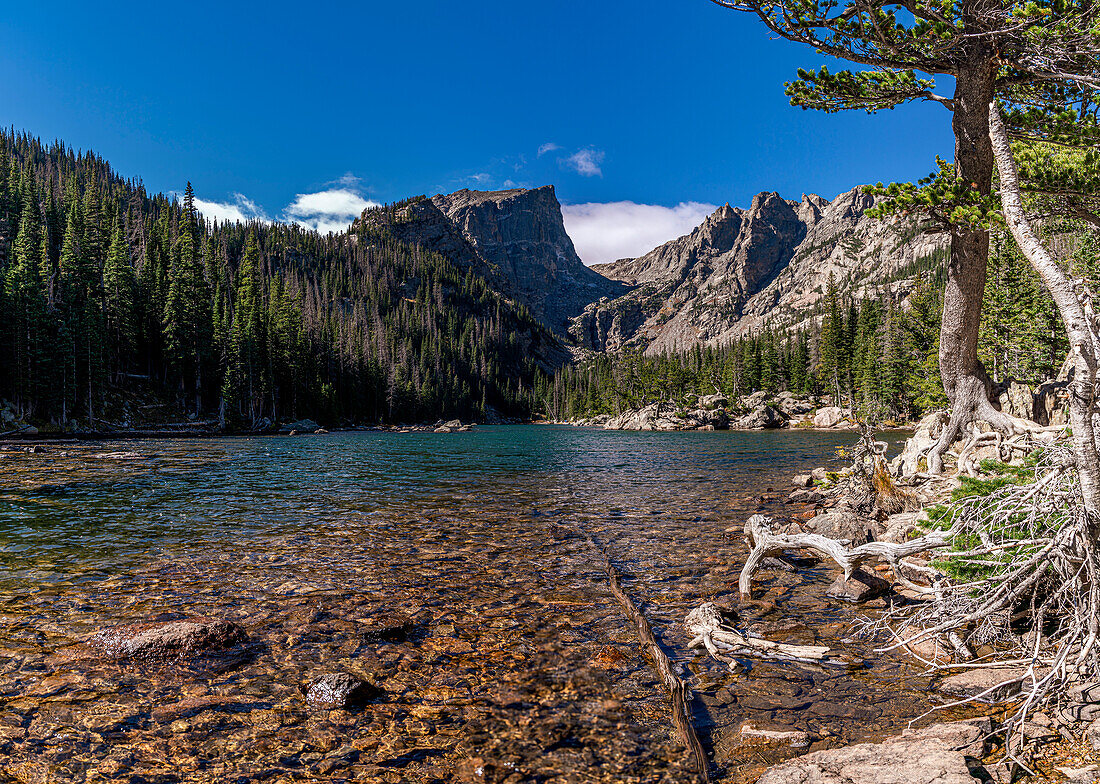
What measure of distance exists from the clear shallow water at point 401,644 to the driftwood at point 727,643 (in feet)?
0.95

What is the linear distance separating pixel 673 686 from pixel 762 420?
89.8 meters

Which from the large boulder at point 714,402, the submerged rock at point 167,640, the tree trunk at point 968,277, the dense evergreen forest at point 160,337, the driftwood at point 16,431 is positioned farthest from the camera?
the large boulder at point 714,402

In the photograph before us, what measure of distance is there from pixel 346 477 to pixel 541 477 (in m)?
10.3

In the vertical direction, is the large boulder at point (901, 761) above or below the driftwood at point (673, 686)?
above

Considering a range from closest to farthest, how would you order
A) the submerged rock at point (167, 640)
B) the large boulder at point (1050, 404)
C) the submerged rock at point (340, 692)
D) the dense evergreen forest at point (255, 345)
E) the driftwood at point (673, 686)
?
the driftwood at point (673, 686) → the submerged rock at point (340, 692) → the submerged rock at point (167, 640) → the large boulder at point (1050, 404) → the dense evergreen forest at point (255, 345)

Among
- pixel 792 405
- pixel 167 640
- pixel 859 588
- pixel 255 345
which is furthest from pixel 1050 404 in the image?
pixel 792 405

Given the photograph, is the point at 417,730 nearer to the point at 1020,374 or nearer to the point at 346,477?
the point at 346,477

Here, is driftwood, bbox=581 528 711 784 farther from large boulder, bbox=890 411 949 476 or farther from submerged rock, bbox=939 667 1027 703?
large boulder, bbox=890 411 949 476

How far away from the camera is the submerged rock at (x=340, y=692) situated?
604 cm

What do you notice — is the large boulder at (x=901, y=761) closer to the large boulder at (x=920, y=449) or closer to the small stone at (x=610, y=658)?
the small stone at (x=610, y=658)

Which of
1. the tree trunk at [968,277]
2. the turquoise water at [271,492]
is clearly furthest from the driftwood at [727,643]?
the turquoise water at [271,492]

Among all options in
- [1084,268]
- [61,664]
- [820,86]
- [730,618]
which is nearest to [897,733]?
[730,618]

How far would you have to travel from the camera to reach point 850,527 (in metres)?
12.2

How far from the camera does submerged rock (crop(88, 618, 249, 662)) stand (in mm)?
7031
